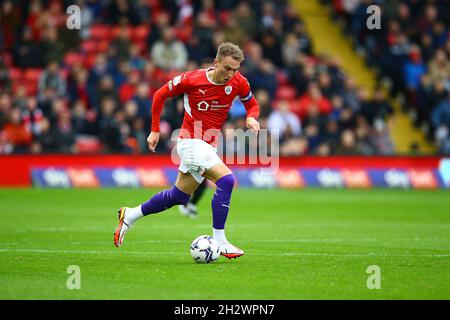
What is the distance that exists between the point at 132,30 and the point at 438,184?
33.1 feet

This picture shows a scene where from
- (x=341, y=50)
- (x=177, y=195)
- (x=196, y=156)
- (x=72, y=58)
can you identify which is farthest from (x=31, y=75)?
(x=196, y=156)

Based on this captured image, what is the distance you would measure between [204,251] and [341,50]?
22.5 m

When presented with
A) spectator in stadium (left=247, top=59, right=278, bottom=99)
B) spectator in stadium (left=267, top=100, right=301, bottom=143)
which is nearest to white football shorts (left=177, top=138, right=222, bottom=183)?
spectator in stadium (left=267, top=100, right=301, bottom=143)

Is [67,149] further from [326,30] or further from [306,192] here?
[326,30]

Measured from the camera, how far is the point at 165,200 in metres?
11.2

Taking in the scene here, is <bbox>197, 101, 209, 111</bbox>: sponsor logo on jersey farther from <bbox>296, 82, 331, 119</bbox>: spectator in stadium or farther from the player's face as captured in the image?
<bbox>296, 82, 331, 119</bbox>: spectator in stadium

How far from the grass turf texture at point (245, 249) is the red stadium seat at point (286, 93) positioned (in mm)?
6680

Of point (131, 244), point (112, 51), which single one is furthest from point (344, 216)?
point (112, 51)

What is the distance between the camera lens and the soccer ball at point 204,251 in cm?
1052

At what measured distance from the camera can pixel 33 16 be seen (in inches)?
1123

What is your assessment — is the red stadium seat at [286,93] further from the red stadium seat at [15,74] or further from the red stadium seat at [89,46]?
the red stadium seat at [15,74]

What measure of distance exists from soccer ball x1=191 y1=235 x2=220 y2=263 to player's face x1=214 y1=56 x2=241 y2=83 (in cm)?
184

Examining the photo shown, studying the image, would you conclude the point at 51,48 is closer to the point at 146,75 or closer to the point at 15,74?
the point at 15,74

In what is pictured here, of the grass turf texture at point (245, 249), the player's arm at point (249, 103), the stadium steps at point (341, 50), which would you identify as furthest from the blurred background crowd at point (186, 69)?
the player's arm at point (249, 103)
